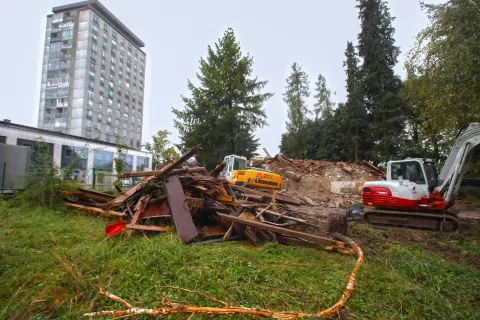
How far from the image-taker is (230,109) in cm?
2734

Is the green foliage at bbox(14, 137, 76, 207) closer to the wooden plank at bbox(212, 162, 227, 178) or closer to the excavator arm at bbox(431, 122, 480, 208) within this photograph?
the wooden plank at bbox(212, 162, 227, 178)

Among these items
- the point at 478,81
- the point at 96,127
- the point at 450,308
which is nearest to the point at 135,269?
the point at 450,308

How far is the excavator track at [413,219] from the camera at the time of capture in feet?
27.1

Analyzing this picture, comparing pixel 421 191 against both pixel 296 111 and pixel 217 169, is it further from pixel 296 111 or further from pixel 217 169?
pixel 296 111

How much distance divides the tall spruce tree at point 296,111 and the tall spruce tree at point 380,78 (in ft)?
33.5

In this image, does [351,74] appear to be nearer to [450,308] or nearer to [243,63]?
[243,63]

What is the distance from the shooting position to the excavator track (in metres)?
8.25

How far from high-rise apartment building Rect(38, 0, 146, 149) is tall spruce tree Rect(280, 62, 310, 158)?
1923 inches

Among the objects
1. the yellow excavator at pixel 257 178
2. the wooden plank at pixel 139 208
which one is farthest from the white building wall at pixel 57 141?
the wooden plank at pixel 139 208

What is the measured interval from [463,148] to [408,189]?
1927 millimetres

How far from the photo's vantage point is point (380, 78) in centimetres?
2608

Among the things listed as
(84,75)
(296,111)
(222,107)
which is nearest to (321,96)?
(296,111)

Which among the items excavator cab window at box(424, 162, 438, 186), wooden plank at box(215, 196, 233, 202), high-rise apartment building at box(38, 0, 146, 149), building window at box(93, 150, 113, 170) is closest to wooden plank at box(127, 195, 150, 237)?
wooden plank at box(215, 196, 233, 202)

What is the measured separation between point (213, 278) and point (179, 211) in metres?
2.35
